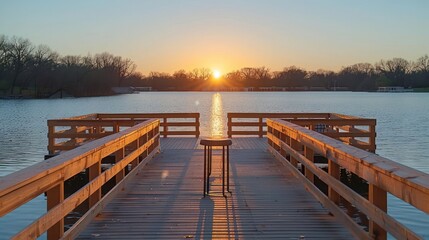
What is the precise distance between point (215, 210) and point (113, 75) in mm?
144026

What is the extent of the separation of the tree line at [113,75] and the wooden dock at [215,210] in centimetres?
9075

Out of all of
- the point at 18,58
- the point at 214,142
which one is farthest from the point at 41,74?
the point at 214,142

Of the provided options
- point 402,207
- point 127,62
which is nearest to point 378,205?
point 402,207

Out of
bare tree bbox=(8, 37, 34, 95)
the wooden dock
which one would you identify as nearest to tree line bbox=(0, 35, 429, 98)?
bare tree bbox=(8, 37, 34, 95)

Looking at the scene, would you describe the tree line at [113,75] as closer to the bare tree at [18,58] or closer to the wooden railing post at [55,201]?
the bare tree at [18,58]

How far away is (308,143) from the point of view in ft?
23.0

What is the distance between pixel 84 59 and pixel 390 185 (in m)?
143

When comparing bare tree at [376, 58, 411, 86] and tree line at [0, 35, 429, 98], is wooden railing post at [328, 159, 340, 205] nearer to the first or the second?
tree line at [0, 35, 429, 98]

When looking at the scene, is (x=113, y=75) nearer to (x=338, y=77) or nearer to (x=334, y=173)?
(x=338, y=77)

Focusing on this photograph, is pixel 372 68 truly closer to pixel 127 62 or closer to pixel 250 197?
pixel 127 62

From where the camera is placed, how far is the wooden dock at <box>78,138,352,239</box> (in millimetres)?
5273

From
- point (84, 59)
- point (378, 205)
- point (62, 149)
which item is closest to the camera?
point (378, 205)

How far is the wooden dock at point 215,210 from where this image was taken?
527 cm

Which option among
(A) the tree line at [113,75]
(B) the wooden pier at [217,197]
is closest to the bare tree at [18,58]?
(A) the tree line at [113,75]
